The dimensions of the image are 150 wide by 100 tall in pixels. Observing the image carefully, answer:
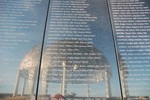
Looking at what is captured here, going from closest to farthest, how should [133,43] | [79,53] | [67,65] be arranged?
[67,65]
[79,53]
[133,43]

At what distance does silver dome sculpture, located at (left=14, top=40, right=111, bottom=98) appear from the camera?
128 inches

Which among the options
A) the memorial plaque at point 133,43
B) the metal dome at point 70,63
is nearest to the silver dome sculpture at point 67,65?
the metal dome at point 70,63

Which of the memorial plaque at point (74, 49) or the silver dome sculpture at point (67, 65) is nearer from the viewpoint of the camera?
the memorial plaque at point (74, 49)

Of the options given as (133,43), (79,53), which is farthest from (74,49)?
(133,43)

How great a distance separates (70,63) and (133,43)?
1.07 m

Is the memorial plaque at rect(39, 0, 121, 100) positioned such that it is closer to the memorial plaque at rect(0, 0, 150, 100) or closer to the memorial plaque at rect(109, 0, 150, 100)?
the memorial plaque at rect(0, 0, 150, 100)

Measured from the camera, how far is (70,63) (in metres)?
3.45

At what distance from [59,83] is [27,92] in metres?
0.42

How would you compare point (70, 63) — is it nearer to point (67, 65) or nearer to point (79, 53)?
point (67, 65)

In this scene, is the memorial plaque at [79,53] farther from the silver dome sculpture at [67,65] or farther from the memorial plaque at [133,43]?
the memorial plaque at [133,43]

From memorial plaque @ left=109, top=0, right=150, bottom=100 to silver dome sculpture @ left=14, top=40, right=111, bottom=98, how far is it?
280 mm

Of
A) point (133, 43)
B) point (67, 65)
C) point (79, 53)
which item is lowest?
point (67, 65)

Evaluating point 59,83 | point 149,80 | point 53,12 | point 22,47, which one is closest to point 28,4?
point 53,12

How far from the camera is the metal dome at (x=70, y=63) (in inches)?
129
